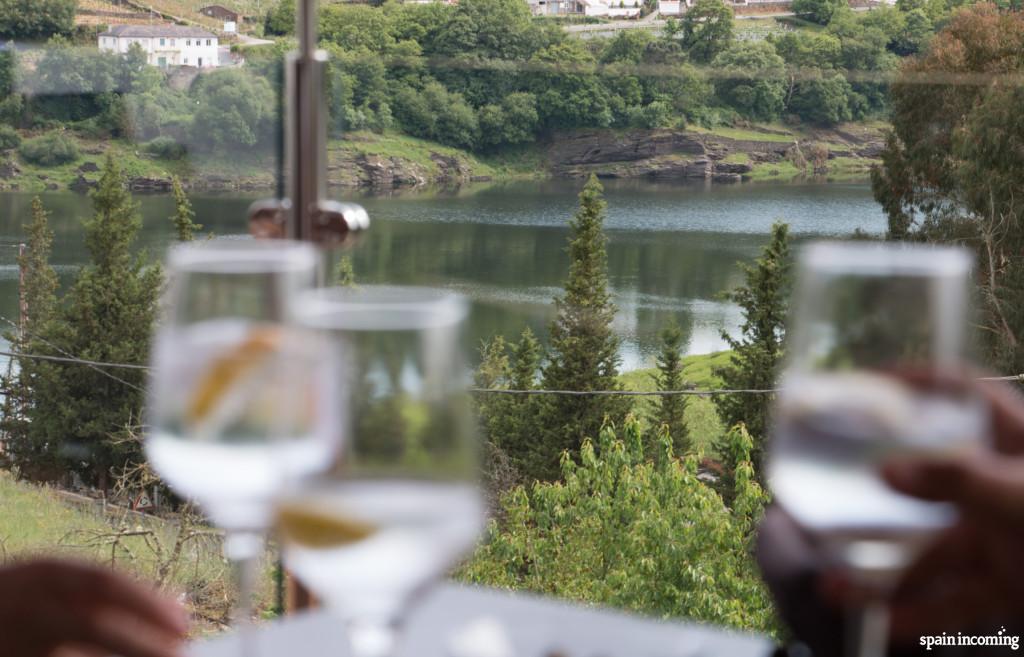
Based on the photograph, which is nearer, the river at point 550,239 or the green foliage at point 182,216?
the green foliage at point 182,216

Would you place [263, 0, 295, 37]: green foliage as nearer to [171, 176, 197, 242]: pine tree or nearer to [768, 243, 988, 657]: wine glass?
[171, 176, 197, 242]: pine tree

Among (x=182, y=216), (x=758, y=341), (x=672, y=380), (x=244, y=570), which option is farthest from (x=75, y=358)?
(x=244, y=570)

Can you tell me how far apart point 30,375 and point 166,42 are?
15.9 feet

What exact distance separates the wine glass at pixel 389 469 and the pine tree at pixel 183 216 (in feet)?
12.9

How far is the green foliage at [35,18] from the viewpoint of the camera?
335 centimetres

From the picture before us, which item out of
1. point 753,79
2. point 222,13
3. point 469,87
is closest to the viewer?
point 222,13

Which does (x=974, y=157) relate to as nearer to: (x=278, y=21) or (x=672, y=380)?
(x=672, y=380)

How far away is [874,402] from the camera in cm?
25

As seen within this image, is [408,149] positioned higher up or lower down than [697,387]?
higher up

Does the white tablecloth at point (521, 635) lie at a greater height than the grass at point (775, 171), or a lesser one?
greater

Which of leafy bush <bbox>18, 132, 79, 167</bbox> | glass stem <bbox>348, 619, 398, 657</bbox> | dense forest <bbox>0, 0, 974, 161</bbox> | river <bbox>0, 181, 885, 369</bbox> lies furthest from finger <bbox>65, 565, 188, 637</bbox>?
river <bbox>0, 181, 885, 369</bbox>

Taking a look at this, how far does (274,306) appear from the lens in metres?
0.30

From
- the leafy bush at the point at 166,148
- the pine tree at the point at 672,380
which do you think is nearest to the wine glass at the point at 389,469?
the leafy bush at the point at 166,148

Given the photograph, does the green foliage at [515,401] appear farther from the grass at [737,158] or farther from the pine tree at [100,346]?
the grass at [737,158]
